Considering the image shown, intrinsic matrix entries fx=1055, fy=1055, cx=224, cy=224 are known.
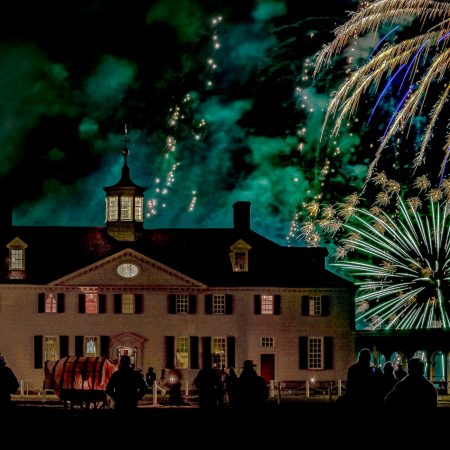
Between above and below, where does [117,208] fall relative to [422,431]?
above

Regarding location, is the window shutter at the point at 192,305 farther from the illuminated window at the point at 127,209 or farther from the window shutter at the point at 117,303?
the illuminated window at the point at 127,209

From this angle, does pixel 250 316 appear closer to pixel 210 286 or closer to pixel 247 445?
pixel 210 286

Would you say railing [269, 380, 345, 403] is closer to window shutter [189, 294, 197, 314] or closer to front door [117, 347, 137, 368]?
window shutter [189, 294, 197, 314]

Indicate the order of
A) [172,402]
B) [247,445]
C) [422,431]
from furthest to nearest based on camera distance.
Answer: [172,402]
[247,445]
[422,431]

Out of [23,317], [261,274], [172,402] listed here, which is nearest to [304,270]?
[261,274]

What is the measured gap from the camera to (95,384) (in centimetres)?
3120

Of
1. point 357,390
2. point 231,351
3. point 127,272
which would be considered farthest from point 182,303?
point 357,390

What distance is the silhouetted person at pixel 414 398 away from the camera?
11.9 metres

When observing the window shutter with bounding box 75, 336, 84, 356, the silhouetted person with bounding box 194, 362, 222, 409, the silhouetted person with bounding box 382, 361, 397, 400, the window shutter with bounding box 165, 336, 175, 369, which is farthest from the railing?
the silhouetted person with bounding box 382, 361, 397, 400

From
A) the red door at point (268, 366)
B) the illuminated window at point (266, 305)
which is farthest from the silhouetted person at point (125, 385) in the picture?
the illuminated window at point (266, 305)

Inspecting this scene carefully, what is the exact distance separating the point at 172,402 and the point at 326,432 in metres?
18.3

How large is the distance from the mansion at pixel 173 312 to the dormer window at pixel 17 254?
47 millimetres

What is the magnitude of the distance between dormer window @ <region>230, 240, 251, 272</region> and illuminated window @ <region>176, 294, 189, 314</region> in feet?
9.48

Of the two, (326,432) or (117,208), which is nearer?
(326,432)
